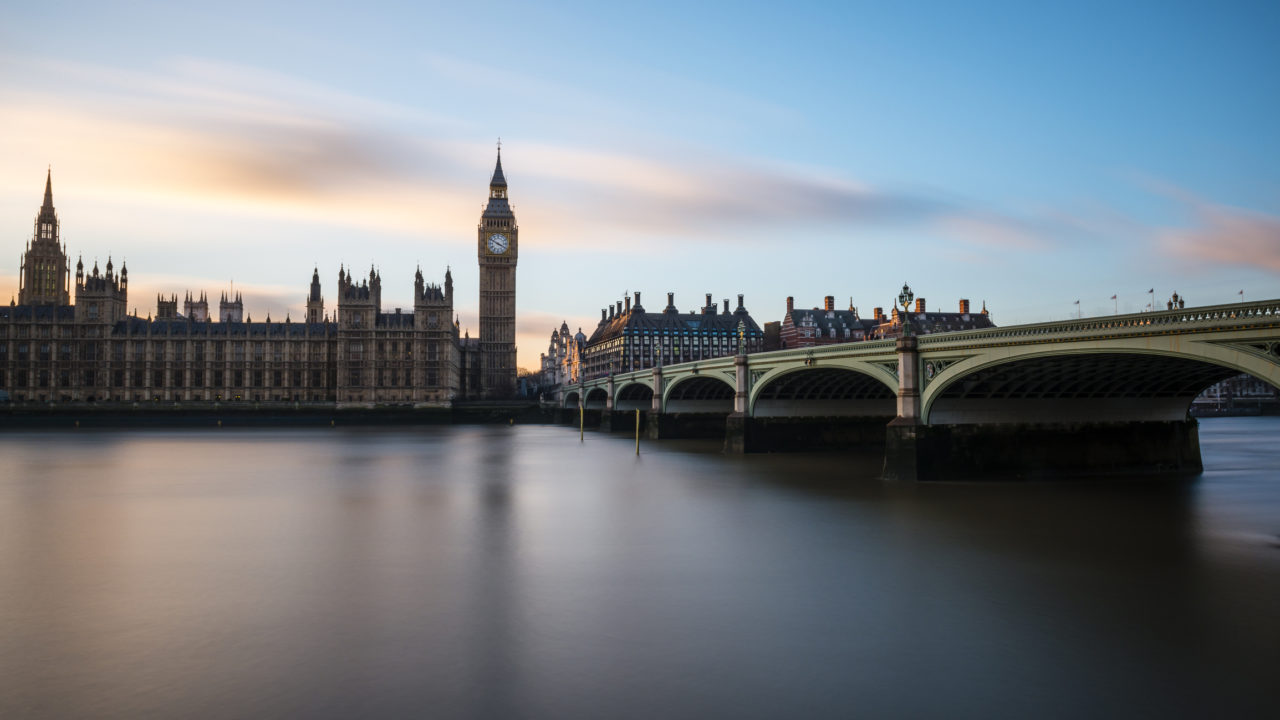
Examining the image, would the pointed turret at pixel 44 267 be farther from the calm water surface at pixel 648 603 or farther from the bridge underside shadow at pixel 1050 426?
the bridge underside shadow at pixel 1050 426

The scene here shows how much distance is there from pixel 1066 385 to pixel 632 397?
67.1 metres

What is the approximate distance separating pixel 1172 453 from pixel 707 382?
36.0 meters

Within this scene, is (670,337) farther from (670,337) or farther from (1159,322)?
(1159,322)

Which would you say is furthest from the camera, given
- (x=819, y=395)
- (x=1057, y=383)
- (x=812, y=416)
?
(x=812, y=416)

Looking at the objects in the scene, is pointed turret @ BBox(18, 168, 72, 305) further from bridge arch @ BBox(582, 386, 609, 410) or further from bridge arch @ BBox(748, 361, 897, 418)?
bridge arch @ BBox(748, 361, 897, 418)

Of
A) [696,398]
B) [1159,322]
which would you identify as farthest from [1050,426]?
[696,398]

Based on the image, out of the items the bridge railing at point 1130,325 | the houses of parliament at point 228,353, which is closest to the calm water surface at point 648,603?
the bridge railing at point 1130,325

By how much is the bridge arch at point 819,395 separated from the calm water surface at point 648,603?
56.0 feet

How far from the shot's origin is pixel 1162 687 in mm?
11383

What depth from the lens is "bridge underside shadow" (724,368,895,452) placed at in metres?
54.5

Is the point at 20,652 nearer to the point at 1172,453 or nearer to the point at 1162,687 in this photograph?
the point at 1162,687

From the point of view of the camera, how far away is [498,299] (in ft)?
531

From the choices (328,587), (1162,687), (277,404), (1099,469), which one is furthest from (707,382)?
(277,404)

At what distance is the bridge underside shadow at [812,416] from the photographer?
5450cm
